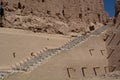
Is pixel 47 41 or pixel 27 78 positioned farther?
pixel 47 41

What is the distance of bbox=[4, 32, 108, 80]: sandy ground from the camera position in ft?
43.1

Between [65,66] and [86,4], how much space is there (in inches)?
360

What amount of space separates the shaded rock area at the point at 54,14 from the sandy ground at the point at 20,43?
882 millimetres

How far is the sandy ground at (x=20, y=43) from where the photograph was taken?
1553cm

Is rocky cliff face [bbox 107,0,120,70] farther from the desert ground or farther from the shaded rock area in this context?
the shaded rock area

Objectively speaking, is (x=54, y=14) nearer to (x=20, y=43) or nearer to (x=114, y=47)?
(x=20, y=43)

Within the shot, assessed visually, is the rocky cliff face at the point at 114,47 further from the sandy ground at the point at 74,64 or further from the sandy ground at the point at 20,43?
the sandy ground at the point at 20,43

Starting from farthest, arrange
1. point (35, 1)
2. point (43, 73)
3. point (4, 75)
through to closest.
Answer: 1. point (35, 1)
2. point (43, 73)
3. point (4, 75)

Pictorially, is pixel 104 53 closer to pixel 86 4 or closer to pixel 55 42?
pixel 55 42

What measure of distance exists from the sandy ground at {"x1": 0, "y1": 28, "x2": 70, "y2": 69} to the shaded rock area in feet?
2.89

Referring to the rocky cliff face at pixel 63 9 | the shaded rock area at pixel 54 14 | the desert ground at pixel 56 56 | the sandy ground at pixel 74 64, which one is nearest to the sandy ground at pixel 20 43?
the desert ground at pixel 56 56

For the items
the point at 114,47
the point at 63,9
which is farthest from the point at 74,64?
the point at 63,9

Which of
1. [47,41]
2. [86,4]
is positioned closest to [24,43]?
[47,41]

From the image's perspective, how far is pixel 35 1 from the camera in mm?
18859
